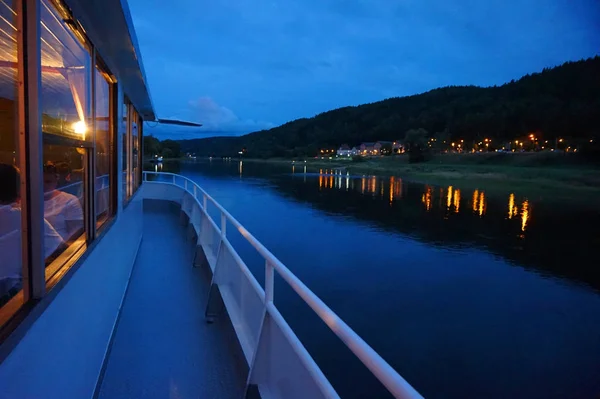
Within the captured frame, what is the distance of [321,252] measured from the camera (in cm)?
1119

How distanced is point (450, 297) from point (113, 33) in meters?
6.96

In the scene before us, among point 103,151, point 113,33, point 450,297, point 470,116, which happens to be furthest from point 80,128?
point 470,116

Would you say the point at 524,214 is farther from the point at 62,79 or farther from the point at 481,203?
the point at 62,79

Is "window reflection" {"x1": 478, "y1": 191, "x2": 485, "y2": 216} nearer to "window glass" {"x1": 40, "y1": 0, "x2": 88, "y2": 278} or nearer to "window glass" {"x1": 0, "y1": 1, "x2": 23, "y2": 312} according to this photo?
"window glass" {"x1": 40, "y1": 0, "x2": 88, "y2": 278}

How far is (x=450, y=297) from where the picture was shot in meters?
8.13

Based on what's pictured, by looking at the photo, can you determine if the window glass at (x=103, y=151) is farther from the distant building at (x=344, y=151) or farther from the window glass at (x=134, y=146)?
the distant building at (x=344, y=151)

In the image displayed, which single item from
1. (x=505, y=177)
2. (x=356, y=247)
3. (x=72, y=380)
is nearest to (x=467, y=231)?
(x=356, y=247)

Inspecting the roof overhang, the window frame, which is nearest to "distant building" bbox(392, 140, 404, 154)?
the roof overhang

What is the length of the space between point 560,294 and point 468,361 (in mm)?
4448

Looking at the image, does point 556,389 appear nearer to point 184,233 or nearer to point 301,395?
point 301,395

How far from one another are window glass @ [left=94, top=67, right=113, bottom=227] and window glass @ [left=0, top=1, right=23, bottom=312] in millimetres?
1542

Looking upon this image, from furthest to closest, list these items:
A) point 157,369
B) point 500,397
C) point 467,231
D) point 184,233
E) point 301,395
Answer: point 467,231
point 184,233
point 500,397
point 157,369
point 301,395

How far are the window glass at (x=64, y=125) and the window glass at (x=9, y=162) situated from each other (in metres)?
0.13

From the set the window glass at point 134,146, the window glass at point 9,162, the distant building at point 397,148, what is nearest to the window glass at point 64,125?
the window glass at point 9,162
